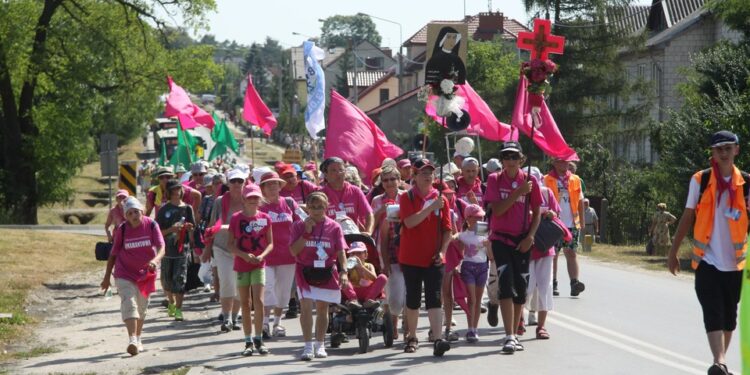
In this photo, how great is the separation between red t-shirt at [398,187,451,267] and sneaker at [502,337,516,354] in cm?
101

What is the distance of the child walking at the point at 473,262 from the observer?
499 inches

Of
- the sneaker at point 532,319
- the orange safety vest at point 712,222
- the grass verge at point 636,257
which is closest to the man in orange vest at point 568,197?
the sneaker at point 532,319

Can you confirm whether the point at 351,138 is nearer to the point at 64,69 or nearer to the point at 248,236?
the point at 248,236

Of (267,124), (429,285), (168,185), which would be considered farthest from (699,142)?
(429,285)

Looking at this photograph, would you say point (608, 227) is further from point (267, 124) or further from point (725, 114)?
point (267, 124)

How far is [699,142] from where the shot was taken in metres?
28.5

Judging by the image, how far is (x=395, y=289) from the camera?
12328 millimetres

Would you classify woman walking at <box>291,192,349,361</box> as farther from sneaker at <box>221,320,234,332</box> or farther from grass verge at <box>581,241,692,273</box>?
grass verge at <box>581,241,692,273</box>

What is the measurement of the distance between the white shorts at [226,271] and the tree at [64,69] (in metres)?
27.1

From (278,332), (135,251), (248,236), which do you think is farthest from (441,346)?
(135,251)

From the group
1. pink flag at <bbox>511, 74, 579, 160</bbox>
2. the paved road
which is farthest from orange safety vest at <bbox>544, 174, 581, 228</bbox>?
the paved road

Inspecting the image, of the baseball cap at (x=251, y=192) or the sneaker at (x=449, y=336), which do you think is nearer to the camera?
the baseball cap at (x=251, y=192)

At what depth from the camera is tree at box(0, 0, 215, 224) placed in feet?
132

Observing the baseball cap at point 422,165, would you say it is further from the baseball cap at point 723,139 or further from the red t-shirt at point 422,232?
the baseball cap at point 723,139
